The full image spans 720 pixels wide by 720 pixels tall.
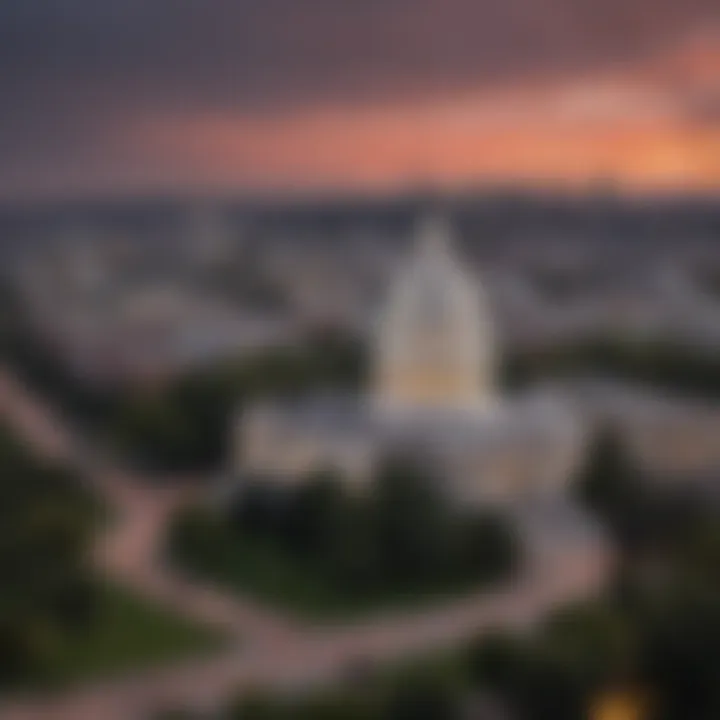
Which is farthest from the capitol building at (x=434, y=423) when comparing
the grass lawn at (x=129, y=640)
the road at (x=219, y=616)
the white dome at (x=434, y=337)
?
the grass lawn at (x=129, y=640)

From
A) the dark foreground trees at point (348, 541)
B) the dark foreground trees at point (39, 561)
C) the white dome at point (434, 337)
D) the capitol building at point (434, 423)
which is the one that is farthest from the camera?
the white dome at point (434, 337)

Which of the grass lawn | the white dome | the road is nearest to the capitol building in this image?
the white dome

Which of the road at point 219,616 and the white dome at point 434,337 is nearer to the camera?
the road at point 219,616

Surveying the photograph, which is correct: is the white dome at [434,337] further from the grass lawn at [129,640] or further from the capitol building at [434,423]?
the grass lawn at [129,640]

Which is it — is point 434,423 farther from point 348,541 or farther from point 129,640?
point 129,640

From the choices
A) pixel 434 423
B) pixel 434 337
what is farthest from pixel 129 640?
pixel 434 337

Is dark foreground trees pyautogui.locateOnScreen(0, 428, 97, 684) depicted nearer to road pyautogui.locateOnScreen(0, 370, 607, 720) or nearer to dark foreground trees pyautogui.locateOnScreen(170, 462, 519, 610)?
road pyautogui.locateOnScreen(0, 370, 607, 720)
